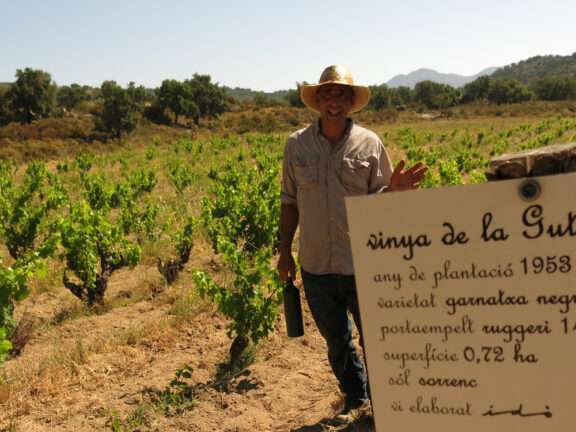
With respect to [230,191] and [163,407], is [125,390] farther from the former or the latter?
[230,191]

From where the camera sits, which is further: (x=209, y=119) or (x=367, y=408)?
(x=209, y=119)

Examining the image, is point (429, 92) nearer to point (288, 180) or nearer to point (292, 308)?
point (292, 308)

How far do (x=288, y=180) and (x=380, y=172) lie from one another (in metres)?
0.50

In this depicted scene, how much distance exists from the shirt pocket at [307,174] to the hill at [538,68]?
6299 inches

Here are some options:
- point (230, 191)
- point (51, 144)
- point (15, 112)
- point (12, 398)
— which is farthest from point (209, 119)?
point (12, 398)

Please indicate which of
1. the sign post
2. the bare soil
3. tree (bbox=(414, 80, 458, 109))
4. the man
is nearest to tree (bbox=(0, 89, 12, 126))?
the bare soil

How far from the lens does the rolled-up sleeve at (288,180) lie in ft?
9.39

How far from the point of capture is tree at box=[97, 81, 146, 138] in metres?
39.4

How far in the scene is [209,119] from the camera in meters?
57.0

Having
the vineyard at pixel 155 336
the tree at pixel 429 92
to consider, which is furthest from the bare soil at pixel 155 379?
the tree at pixel 429 92

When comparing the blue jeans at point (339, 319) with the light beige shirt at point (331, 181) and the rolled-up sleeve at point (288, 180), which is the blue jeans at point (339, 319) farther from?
the rolled-up sleeve at point (288, 180)

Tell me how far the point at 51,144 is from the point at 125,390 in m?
31.7

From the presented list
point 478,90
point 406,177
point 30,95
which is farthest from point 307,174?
point 478,90

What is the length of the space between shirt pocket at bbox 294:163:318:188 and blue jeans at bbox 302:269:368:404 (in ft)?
1.59
